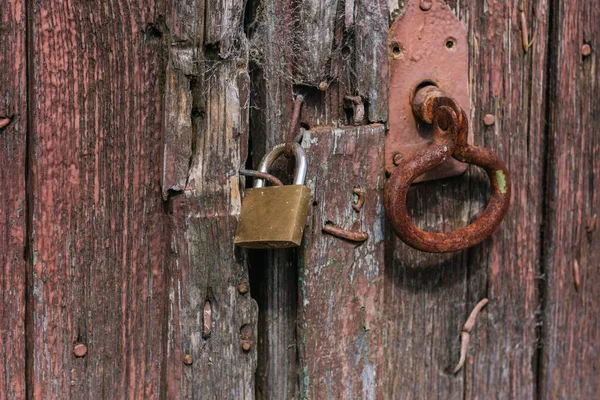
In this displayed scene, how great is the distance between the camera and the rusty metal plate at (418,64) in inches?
38.4

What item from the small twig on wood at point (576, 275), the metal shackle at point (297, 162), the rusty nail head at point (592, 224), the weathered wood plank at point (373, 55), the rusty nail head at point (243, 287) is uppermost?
the weathered wood plank at point (373, 55)

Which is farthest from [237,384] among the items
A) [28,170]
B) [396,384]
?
[28,170]

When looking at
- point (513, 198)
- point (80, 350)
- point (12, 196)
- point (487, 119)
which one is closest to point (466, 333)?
point (513, 198)

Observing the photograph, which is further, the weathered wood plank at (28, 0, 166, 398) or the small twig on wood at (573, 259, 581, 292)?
the small twig on wood at (573, 259, 581, 292)

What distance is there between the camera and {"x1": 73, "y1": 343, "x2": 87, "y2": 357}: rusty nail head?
90 centimetres

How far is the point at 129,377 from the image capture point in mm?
941

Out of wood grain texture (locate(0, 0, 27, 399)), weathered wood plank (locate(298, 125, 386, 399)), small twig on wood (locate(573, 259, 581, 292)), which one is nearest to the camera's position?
wood grain texture (locate(0, 0, 27, 399))

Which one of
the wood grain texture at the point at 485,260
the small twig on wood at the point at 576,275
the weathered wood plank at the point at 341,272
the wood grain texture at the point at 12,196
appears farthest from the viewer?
the small twig on wood at the point at 576,275

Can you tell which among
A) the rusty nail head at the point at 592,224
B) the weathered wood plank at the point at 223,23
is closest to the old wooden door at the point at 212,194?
the weathered wood plank at the point at 223,23

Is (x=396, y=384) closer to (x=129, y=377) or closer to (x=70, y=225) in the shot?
(x=129, y=377)

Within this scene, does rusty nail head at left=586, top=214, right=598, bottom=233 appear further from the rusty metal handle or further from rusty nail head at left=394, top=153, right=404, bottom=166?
rusty nail head at left=394, top=153, right=404, bottom=166

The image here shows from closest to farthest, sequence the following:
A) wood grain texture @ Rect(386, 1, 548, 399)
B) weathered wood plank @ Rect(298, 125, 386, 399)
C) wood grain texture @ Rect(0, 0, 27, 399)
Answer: wood grain texture @ Rect(0, 0, 27, 399) → weathered wood plank @ Rect(298, 125, 386, 399) → wood grain texture @ Rect(386, 1, 548, 399)

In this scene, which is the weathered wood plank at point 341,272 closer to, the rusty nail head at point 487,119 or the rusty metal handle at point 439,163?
the rusty metal handle at point 439,163

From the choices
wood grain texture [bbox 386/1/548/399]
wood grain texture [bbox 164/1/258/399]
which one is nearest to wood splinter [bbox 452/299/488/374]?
wood grain texture [bbox 386/1/548/399]
